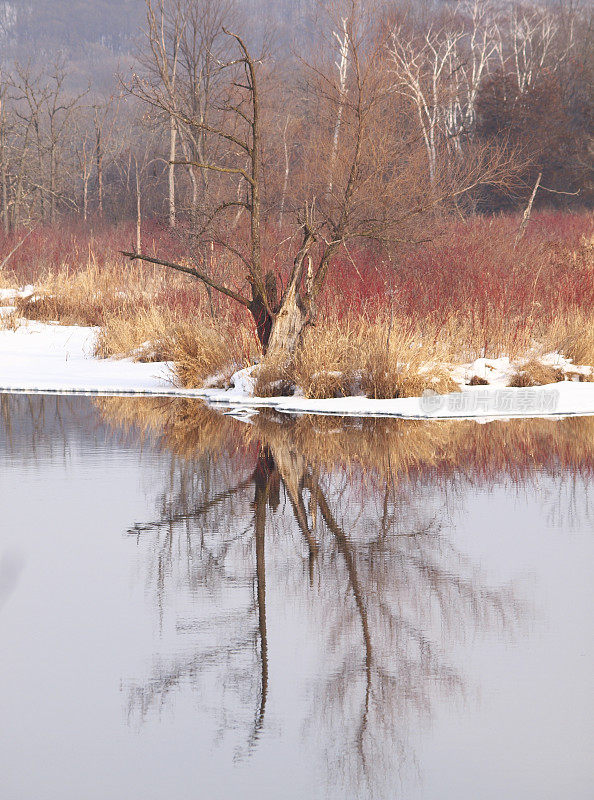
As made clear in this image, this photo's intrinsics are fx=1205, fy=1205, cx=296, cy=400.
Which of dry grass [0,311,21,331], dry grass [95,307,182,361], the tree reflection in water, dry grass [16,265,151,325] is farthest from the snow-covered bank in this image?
the tree reflection in water

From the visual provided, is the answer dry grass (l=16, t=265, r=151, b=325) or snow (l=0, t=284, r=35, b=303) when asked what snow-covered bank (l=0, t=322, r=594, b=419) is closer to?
dry grass (l=16, t=265, r=151, b=325)

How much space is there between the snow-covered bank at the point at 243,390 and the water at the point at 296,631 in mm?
4627

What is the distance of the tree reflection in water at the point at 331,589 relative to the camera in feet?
13.1

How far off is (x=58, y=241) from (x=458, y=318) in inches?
807

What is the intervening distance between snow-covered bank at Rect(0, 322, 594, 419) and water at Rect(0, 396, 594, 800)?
4627 mm

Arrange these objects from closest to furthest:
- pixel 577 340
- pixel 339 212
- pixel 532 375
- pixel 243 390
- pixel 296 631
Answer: pixel 296 631
pixel 243 390
pixel 532 375
pixel 577 340
pixel 339 212

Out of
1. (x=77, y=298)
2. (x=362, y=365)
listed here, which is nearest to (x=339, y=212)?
(x=77, y=298)

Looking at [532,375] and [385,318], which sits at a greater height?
[385,318]

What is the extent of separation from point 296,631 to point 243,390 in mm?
11190

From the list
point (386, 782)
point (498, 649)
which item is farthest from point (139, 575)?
point (386, 782)

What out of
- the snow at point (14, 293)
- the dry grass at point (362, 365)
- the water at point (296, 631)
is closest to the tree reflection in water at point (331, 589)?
the water at point (296, 631)

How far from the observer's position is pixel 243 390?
15969 millimetres

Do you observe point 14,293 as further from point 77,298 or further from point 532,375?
point 532,375

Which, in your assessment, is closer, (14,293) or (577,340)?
(577,340)
